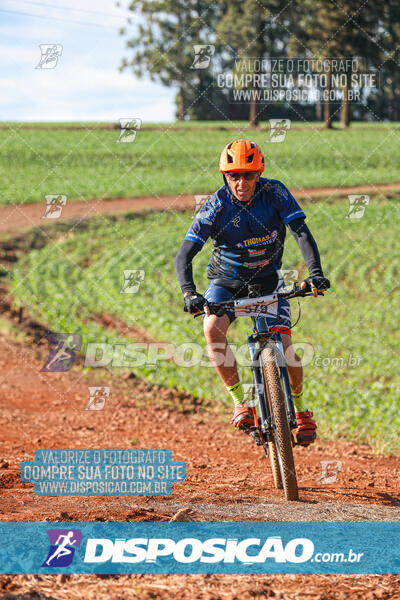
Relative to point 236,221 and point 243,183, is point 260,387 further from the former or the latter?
point 243,183

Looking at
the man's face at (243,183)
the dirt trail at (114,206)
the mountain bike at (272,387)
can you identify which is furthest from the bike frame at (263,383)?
the dirt trail at (114,206)

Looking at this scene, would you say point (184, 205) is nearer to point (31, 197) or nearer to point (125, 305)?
point (31, 197)

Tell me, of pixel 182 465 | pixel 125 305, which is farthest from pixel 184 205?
pixel 182 465

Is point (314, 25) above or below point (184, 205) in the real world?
above

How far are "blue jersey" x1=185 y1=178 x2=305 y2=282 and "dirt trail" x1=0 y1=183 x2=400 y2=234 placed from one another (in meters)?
20.2

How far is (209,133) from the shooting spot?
4772 centimetres

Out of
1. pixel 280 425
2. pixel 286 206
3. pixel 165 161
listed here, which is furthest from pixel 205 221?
pixel 165 161

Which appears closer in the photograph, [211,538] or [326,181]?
[211,538]

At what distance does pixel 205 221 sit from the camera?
5.69m

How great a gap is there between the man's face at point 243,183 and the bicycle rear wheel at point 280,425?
1339mm

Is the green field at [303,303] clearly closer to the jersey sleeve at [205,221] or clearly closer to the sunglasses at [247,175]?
the jersey sleeve at [205,221]

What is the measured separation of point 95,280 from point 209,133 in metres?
31.5

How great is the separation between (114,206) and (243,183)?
983 inches

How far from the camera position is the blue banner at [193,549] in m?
3.93
